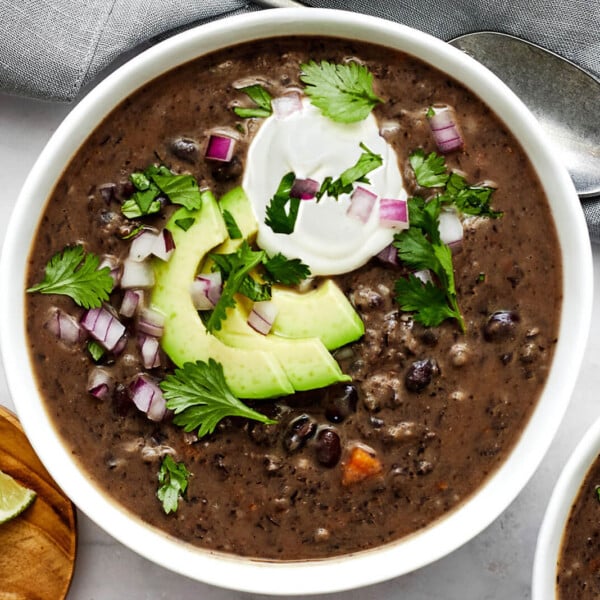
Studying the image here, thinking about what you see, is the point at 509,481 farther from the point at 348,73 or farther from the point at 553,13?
the point at 553,13

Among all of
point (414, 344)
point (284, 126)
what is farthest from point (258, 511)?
point (284, 126)

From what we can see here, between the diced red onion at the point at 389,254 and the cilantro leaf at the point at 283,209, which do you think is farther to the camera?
the diced red onion at the point at 389,254

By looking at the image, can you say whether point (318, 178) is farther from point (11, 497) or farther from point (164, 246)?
point (11, 497)

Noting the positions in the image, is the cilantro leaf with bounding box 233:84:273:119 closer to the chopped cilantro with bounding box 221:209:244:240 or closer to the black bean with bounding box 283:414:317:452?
the chopped cilantro with bounding box 221:209:244:240

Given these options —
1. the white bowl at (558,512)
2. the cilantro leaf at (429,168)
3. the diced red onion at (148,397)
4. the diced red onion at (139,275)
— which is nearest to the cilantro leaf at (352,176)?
the cilantro leaf at (429,168)

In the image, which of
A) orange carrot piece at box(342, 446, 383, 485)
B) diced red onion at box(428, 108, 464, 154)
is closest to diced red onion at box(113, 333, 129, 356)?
orange carrot piece at box(342, 446, 383, 485)

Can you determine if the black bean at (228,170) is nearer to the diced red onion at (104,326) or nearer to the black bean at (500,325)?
the diced red onion at (104,326)
